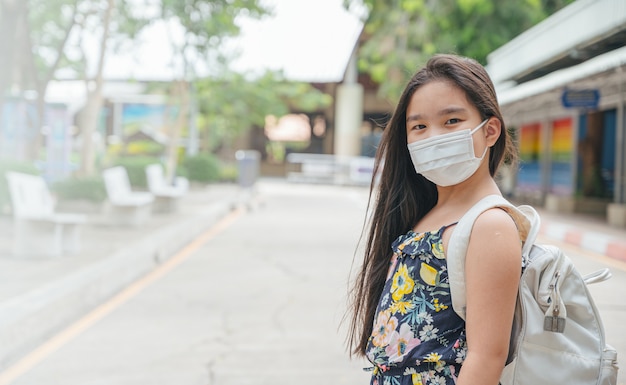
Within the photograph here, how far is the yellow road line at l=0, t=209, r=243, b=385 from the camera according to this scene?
5.31 meters

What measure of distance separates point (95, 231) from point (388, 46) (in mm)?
14143

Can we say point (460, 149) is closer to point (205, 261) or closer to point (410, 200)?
point (410, 200)

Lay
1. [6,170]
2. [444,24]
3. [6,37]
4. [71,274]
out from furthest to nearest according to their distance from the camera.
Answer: [444,24], [6,170], [6,37], [71,274]

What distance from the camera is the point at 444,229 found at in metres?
1.88

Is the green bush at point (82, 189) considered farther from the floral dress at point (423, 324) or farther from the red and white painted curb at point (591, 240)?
the floral dress at point (423, 324)

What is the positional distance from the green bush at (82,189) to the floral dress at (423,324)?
14.1 metres

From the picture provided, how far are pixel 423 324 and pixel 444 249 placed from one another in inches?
6.7

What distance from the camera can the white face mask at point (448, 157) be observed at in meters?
1.86


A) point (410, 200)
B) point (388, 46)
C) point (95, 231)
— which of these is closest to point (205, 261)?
point (95, 231)

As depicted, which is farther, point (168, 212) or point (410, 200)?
point (168, 212)

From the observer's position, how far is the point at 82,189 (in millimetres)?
15492

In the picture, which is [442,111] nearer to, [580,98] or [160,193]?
[580,98]

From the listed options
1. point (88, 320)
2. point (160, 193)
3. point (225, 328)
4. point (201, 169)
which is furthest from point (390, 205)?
point (201, 169)

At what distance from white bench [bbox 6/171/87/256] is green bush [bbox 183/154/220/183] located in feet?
61.0
